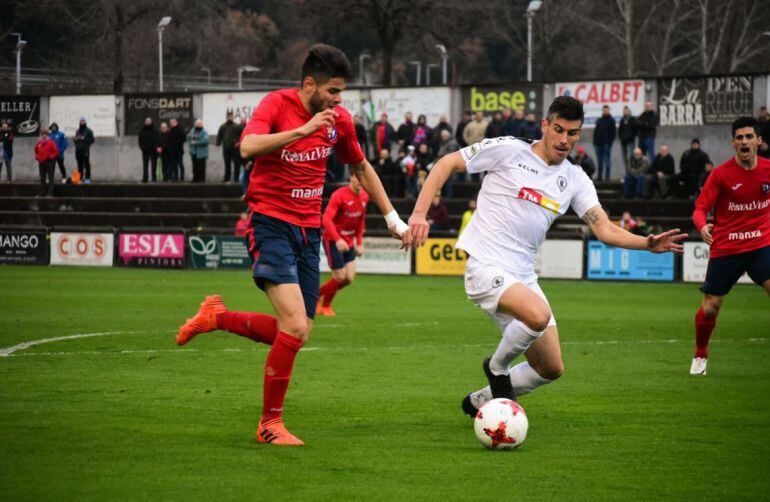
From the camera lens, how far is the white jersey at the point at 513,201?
28.1ft

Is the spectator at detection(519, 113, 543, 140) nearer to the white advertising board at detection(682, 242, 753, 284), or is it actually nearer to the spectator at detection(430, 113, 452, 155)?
the spectator at detection(430, 113, 452, 155)

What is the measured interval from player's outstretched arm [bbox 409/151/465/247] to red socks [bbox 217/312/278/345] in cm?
122

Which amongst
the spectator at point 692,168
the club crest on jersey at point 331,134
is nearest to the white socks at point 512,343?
the club crest on jersey at point 331,134

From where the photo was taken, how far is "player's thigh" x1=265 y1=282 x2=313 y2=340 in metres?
7.75

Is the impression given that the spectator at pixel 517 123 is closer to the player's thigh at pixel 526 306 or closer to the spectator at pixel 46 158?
the spectator at pixel 46 158

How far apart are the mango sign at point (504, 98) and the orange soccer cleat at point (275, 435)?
30.9 m

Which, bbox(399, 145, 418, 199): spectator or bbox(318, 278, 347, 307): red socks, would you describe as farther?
bbox(399, 145, 418, 199): spectator

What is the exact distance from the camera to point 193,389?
10367mm

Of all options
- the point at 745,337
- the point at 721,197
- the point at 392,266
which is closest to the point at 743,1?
the point at 392,266

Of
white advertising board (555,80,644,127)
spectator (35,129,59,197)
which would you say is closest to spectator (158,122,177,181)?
spectator (35,129,59,197)

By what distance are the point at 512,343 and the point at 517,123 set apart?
84.9 feet

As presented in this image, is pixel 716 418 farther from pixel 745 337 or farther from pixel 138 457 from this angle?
pixel 745 337

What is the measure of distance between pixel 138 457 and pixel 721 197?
284 inches

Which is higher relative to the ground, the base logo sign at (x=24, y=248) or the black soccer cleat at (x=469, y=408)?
the black soccer cleat at (x=469, y=408)
